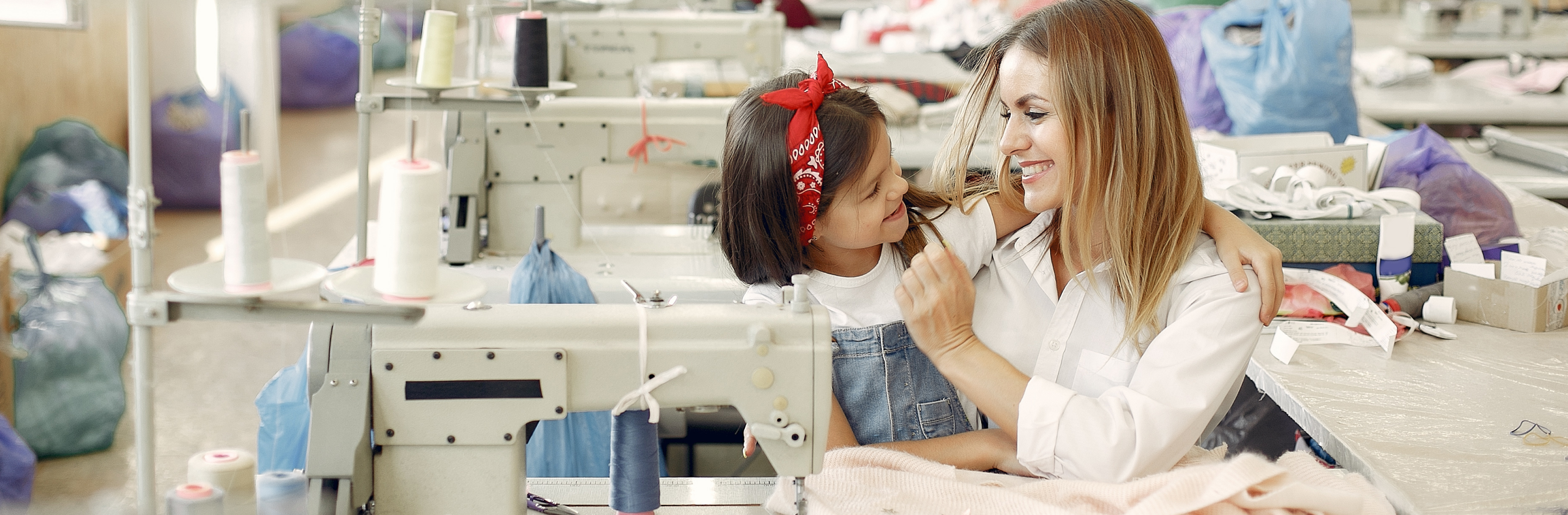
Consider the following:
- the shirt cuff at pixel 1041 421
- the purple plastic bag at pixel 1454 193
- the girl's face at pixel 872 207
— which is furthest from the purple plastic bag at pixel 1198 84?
the shirt cuff at pixel 1041 421

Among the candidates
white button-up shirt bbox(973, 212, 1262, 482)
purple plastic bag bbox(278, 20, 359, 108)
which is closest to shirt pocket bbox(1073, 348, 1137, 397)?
white button-up shirt bbox(973, 212, 1262, 482)

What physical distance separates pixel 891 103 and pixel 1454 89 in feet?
7.28

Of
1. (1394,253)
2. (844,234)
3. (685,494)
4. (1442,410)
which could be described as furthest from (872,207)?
(1394,253)

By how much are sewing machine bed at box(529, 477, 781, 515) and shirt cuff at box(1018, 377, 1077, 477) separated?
290 mm

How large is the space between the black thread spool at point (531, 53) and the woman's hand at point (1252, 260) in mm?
1174

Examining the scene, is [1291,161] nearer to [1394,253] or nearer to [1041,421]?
[1394,253]

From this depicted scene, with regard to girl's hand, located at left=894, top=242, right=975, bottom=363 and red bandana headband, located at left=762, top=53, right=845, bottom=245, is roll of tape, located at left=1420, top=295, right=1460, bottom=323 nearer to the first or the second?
girl's hand, located at left=894, top=242, right=975, bottom=363

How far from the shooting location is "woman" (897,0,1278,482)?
121cm

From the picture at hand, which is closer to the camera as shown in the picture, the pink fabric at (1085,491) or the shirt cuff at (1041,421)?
the pink fabric at (1085,491)

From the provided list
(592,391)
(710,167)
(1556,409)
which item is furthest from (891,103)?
(592,391)

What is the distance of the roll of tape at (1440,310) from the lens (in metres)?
1.92

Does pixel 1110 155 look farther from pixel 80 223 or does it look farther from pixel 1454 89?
pixel 1454 89

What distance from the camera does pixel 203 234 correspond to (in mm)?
4695

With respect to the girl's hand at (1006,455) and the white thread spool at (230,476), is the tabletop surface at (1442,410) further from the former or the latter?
the white thread spool at (230,476)
